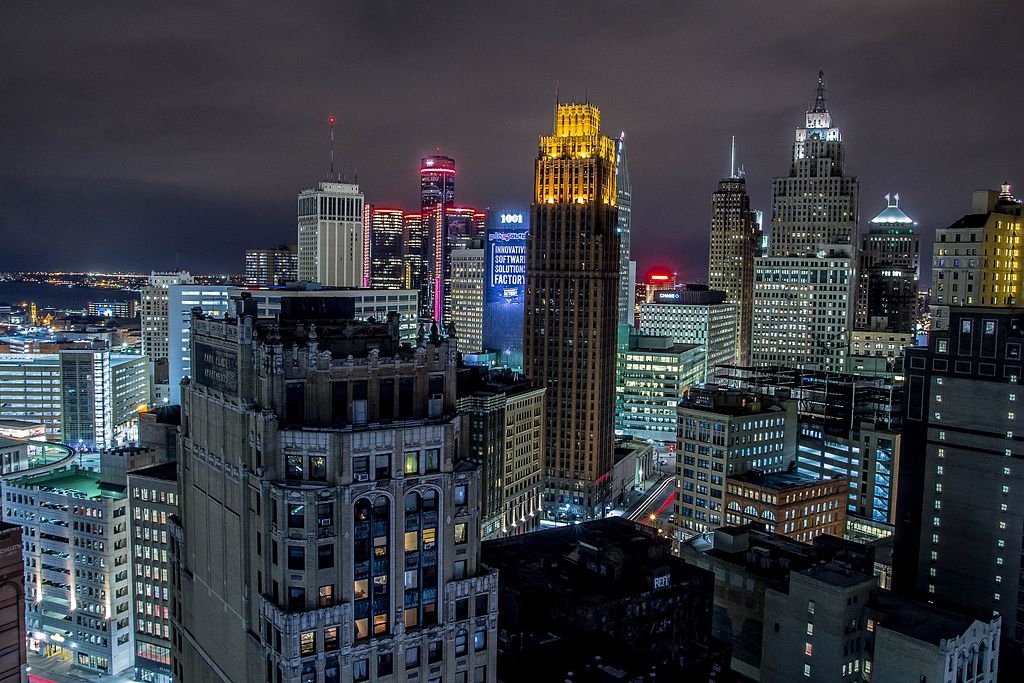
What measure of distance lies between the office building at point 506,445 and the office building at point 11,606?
90.9 meters

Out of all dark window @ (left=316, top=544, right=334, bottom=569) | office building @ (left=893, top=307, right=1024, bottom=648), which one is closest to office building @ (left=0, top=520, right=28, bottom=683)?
dark window @ (left=316, top=544, right=334, bottom=569)

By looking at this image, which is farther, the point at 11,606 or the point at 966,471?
the point at 966,471

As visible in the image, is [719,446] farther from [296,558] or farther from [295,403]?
[296,558]

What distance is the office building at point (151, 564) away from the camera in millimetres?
114438

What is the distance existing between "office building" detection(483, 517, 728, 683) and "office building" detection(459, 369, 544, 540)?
185 feet

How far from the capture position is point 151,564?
11856cm

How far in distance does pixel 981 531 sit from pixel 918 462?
11484mm

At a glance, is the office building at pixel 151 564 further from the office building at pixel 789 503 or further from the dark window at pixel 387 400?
the office building at pixel 789 503

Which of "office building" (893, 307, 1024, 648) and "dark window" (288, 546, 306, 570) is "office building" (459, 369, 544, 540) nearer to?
"office building" (893, 307, 1024, 648)

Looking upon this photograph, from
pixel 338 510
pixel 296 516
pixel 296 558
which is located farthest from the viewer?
pixel 338 510

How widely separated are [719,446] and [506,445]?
45.0 meters

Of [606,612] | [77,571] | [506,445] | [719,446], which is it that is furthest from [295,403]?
[506,445]

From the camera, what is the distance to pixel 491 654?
6116 centimetres

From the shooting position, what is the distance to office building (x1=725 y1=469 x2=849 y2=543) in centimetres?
14638
